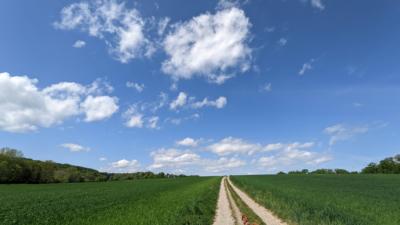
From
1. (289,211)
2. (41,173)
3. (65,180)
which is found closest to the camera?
(289,211)

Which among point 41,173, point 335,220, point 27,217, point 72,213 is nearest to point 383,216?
point 335,220

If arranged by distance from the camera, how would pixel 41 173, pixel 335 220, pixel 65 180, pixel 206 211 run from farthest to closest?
pixel 65 180, pixel 41 173, pixel 206 211, pixel 335 220

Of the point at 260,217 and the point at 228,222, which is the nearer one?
the point at 228,222

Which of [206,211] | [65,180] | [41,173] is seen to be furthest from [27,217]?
[65,180]

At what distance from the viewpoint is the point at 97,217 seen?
23438 mm

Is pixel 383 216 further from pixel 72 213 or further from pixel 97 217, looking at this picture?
pixel 72 213

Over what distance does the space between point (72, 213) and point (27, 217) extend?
3.32m

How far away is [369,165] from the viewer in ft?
566

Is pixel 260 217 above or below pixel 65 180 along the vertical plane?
below

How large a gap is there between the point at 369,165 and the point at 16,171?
160 metres

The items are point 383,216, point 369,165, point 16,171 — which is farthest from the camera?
point 369,165

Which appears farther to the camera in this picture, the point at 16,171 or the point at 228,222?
the point at 16,171

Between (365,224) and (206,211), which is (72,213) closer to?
(206,211)

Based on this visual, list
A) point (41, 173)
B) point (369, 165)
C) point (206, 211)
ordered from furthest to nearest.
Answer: point (369, 165)
point (41, 173)
point (206, 211)
